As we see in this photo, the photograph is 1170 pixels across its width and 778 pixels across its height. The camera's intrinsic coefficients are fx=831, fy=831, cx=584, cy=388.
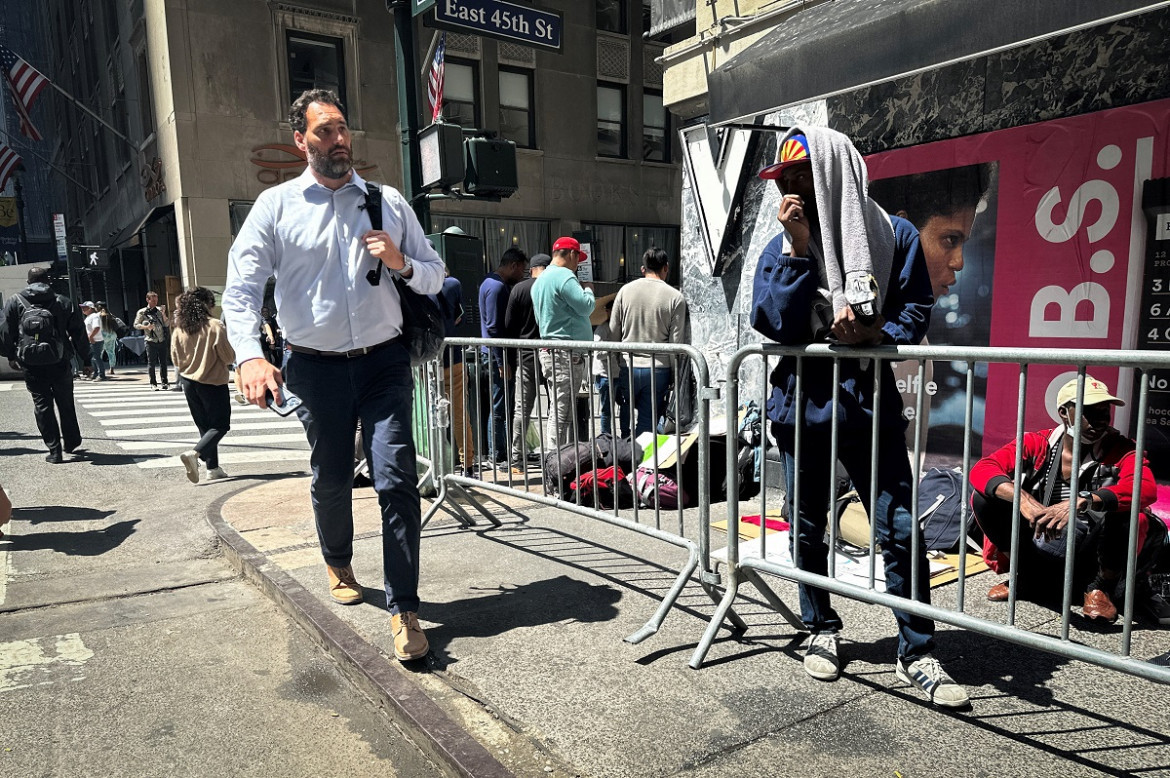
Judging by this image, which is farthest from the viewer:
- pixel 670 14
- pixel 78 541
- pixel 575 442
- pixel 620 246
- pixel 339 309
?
pixel 620 246

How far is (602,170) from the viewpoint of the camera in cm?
2330

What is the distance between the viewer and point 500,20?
6082 mm

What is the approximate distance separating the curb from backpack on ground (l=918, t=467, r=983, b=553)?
2848 mm

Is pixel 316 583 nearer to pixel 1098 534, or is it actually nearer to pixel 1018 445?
pixel 1018 445

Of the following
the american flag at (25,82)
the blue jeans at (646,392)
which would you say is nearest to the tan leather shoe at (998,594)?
the blue jeans at (646,392)

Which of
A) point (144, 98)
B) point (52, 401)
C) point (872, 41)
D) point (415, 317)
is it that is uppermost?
point (144, 98)

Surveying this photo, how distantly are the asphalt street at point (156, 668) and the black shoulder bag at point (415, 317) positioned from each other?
1.38m

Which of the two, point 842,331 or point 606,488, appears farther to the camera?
point 606,488

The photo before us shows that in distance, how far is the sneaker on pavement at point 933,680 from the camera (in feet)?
9.27

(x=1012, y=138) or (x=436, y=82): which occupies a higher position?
(x=436, y=82)

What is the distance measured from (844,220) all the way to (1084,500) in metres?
1.74

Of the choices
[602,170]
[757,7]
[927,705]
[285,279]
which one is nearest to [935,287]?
[757,7]

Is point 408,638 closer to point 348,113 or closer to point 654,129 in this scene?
point 348,113

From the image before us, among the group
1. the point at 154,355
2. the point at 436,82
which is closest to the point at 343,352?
the point at 436,82
